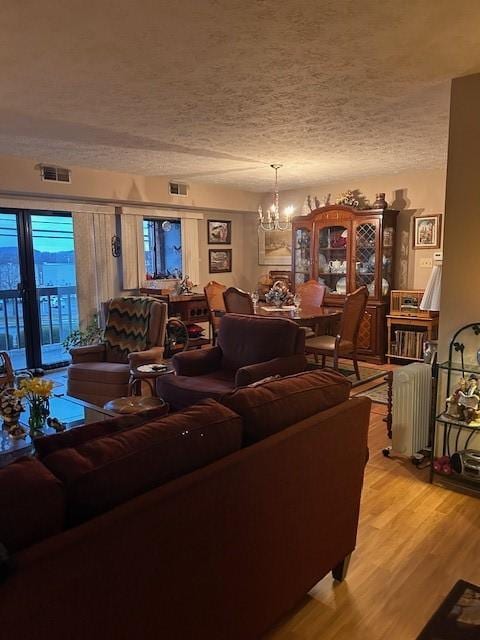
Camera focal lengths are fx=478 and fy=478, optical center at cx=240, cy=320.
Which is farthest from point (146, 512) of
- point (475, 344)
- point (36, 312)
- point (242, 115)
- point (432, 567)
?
point (36, 312)

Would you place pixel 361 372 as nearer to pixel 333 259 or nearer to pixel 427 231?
pixel 333 259

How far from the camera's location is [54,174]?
515 centimetres

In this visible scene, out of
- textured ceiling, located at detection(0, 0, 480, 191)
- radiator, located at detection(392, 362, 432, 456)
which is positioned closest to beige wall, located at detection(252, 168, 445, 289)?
textured ceiling, located at detection(0, 0, 480, 191)

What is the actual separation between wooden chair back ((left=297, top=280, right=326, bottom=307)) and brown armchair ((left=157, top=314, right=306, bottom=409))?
230cm

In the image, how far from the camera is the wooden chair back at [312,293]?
6125 mm

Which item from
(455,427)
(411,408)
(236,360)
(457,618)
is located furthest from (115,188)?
(457,618)

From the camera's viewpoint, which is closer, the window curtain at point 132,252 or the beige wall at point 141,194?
the beige wall at point 141,194

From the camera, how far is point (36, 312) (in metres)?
5.60

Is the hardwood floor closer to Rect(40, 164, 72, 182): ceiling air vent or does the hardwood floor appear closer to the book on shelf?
the book on shelf

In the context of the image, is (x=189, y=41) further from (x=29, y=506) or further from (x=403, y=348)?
(x=403, y=348)

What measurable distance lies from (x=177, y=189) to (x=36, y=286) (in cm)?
218

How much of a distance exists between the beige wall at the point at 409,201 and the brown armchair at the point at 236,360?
2964 mm

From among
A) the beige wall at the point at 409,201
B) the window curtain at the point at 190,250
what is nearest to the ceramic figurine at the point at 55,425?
the window curtain at the point at 190,250

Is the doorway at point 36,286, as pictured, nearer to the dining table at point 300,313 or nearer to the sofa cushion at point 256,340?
the dining table at point 300,313
